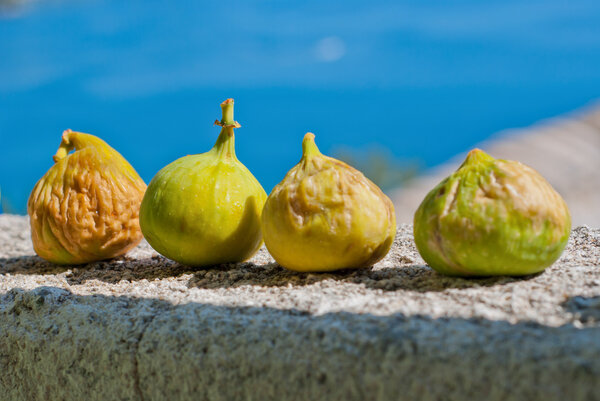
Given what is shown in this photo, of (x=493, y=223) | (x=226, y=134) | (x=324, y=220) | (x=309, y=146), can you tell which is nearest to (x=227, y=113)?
(x=226, y=134)

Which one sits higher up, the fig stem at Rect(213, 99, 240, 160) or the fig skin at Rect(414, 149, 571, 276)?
the fig stem at Rect(213, 99, 240, 160)

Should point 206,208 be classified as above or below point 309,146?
below

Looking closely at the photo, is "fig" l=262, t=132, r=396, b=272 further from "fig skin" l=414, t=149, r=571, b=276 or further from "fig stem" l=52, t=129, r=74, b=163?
"fig stem" l=52, t=129, r=74, b=163

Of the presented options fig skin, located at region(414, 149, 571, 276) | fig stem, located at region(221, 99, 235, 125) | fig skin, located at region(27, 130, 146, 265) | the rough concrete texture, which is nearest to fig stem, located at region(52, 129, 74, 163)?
fig skin, located at region(27, 130, 146, 265)

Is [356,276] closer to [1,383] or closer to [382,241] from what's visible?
[382,241]

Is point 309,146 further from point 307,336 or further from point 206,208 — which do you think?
point 307,336
